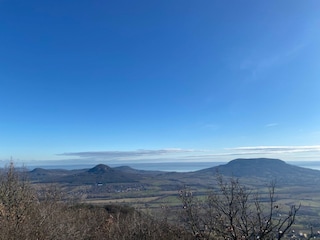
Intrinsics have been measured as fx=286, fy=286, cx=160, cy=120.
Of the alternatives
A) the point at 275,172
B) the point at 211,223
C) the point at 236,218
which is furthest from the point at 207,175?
the point at 236,218

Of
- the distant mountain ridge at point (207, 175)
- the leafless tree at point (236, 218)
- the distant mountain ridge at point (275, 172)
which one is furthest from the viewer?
the distant mountain ridge at point (207, 175)

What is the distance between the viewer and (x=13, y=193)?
24734 millimetres

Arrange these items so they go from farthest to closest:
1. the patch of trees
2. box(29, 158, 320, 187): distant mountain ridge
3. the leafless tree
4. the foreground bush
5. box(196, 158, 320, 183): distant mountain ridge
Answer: box(29, 158, 320, 187): distant mountain ridge < box(196, 158, 320, 183): distant mountain ridge < the foreground bush < the patch of trees < the leafless tree

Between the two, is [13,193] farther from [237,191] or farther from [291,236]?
[291,236]

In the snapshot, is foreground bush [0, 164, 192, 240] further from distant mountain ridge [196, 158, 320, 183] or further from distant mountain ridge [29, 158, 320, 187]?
distant mountain ridge [196, 158, 320, 183]

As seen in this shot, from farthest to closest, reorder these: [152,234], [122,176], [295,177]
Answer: [122,176]
[295,177]
[152,234]

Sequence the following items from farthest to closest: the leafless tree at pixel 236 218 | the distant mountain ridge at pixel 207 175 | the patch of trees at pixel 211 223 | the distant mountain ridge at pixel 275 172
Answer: the distant mountain ridge at pixel 207 175 → the distant mountain ridge at pixel 275 172 → the patch of trees at pixel 211 223 → the leafless tree at pixel 236 218

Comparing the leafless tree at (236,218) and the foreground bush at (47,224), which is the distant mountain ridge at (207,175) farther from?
the leafless tree at (236,218)

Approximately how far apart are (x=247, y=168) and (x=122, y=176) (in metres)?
82.5

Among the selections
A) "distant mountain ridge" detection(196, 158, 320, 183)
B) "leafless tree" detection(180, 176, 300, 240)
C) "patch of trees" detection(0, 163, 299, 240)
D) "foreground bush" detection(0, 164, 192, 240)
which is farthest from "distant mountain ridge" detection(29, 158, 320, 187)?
"leafless tree" detection(180, 176, 300, 240)

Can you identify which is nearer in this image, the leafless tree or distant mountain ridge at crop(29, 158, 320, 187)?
the leafless tree

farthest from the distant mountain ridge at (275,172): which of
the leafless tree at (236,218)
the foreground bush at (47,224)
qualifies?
the leafless tree at (236,218)

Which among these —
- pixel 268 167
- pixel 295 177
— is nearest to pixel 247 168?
pixel 268 167

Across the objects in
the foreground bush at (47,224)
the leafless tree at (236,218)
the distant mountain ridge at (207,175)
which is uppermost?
the leafless tree at (236,218)
